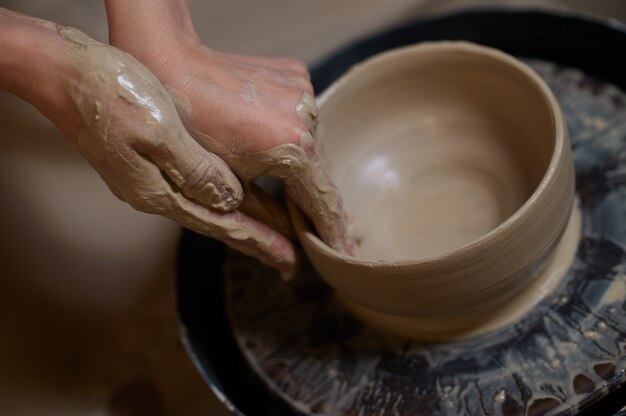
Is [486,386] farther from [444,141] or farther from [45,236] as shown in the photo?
[45,236]

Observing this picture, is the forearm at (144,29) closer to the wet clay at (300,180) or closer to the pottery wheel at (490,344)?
the wet clay at (300,180)

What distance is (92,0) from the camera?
4.92 feet

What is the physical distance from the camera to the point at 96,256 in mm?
1703

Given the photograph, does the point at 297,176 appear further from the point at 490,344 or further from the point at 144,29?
the point at 490,344

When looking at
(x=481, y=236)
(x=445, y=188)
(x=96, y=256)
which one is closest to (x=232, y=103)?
(x=481, y=236)

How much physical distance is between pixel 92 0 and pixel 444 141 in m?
0.88

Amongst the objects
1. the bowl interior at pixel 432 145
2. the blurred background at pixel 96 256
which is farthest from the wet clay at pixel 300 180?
the blurred background at pixel 96 256

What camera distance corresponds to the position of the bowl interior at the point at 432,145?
1173 millimetres

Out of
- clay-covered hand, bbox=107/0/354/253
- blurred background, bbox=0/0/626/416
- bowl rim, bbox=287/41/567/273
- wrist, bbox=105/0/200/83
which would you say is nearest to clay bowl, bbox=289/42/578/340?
bowl rim, bbox=287/41/567/273

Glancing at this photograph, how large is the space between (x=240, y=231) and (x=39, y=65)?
36 centimetres

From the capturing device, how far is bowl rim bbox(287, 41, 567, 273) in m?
0.88

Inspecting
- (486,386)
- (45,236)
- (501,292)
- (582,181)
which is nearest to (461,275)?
(501,292)

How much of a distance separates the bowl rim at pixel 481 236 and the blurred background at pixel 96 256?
1.61ft

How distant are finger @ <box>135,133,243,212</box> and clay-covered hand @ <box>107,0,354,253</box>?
0.11ft
